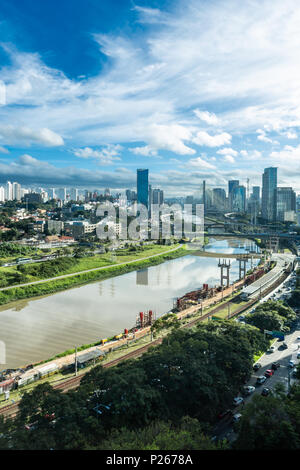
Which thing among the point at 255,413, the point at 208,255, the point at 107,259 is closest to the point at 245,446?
the point at 255,413

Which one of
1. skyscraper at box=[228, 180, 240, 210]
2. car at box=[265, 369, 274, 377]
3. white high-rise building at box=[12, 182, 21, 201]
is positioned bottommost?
car at box=[265, 369, 274, 377]

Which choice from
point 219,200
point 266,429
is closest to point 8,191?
point 219,200

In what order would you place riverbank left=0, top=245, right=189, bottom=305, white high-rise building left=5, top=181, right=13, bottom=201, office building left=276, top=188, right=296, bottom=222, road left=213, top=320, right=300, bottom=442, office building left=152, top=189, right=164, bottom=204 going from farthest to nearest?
1. office building left=152, top=189, right=164, bottom=204
2. white high-rise building left=5, top=181, right=13, bottom=201
3. office building left=276, top=188, right=296, bottom=222
4. riverbank left=0, top=245, right=189, bottom=305
5. road left=213, top=320, right=300, bottom=442

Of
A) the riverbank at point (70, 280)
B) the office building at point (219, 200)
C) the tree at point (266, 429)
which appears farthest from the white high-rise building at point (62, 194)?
the tree at point (266, 429)

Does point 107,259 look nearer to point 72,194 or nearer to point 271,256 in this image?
point 271,256

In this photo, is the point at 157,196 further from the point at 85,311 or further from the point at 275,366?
the point at 275,366

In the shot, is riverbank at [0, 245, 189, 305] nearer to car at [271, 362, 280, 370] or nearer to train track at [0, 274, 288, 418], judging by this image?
train track at [0, 274, 288, 418]

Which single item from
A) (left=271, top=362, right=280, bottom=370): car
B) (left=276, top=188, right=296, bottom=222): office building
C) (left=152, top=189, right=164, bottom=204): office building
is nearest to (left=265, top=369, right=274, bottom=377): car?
(left=271, top=362, right=280, bottom=370): car
